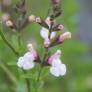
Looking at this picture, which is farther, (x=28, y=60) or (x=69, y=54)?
(x=69, y=54)

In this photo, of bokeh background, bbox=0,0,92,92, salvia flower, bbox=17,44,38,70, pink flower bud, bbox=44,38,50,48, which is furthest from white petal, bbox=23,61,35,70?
bokeh background, bbox=0,0,92,92

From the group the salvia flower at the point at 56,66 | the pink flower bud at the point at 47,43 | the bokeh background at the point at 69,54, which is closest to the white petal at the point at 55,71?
the salvia flower at the point at 56,66

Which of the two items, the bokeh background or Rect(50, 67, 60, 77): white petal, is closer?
Rect(50, 67, 60, 77): white petal

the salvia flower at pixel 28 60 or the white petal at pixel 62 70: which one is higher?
the salvia flower at pixel 28 60

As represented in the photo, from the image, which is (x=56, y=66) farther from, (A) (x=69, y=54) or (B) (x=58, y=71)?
(A) (x=69, y=54)

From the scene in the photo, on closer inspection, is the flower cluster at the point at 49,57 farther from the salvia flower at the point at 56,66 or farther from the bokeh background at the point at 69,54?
the bokeh background at the point at 69,54

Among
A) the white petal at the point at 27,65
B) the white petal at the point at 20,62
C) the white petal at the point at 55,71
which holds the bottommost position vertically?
the white petal at the point at 55,71

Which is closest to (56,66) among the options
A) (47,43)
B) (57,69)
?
(57,69)

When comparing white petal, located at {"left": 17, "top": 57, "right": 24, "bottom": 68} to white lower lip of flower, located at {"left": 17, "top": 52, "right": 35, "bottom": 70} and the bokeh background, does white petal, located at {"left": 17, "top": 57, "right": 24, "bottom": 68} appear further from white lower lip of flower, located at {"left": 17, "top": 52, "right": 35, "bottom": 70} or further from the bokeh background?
the bokeh background

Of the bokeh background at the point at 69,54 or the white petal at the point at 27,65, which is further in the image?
the bokeh background at the point at 69,54
